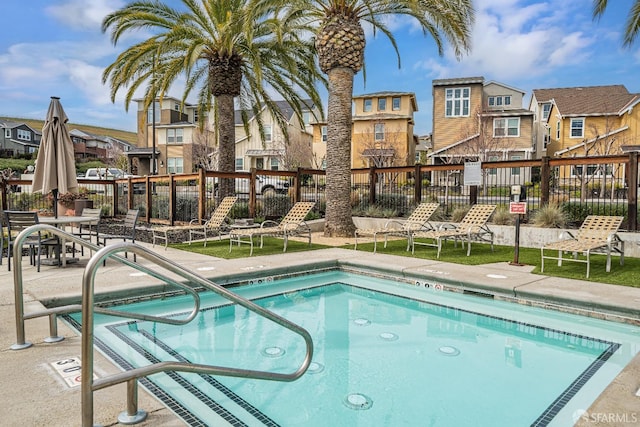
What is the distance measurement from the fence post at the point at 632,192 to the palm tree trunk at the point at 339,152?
22.3ft

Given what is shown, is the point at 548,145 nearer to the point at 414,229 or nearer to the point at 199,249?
the point at 414,229

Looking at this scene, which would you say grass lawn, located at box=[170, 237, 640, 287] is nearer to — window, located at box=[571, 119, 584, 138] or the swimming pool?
the swimming pool

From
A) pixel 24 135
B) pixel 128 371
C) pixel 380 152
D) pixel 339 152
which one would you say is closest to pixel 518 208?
pixel 339 152

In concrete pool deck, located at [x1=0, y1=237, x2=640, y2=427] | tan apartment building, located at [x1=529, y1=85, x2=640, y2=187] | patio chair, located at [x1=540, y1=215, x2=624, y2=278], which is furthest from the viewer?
tan apartment building, located at [x1=529, y1=85, x2=640, y2=187]

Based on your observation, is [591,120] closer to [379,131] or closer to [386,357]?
[379,131]

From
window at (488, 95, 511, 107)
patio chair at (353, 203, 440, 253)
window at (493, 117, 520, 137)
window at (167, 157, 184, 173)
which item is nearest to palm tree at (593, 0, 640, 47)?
patio chair at (353, 203, 440, 253)

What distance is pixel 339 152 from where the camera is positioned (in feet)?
41.3

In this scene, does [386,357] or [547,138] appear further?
[547,138]

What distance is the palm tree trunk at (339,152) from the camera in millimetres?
12469

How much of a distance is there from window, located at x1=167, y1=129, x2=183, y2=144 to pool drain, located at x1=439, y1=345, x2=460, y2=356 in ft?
139

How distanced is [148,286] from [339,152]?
755cm

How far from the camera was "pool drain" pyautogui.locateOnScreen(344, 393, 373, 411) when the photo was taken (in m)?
3.56

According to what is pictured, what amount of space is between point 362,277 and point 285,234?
2800mm

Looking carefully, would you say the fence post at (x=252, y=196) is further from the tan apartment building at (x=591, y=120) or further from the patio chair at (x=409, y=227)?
the tan apartment building at (x=591, y=120)
